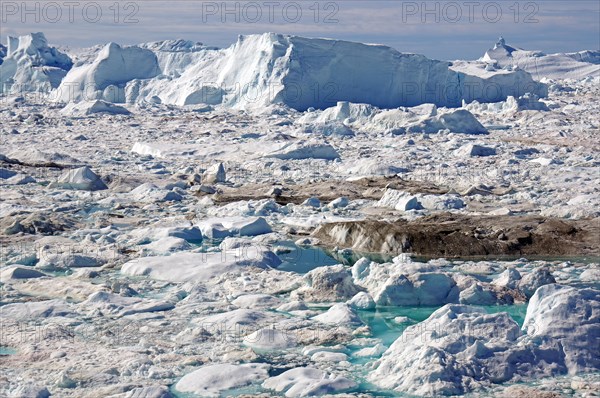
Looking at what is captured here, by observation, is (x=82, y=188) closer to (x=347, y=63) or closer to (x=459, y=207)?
(x=459, y=207)

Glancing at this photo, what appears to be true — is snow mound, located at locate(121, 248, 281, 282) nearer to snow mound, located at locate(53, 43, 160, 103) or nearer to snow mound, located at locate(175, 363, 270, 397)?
snow mound, located at locate(175, 363, 270, 397)

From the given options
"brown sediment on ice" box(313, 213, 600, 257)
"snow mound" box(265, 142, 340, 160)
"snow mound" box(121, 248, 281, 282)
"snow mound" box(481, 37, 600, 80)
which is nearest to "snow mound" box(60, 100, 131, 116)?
"snow mound" box(265, 142, 340, 160)

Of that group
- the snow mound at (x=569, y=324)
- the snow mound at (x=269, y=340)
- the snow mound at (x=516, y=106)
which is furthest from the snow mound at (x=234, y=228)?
the snow mound at (x=516, y=106)

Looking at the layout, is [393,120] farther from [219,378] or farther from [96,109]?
[219,378]

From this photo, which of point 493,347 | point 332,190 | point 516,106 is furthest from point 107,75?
point 493,347

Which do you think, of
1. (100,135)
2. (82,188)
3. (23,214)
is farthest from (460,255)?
(100,135)
